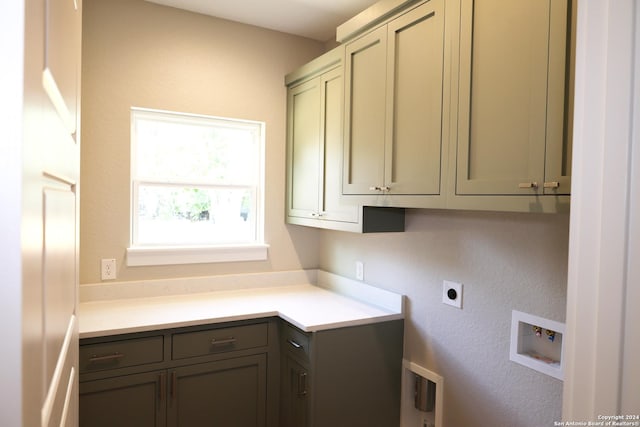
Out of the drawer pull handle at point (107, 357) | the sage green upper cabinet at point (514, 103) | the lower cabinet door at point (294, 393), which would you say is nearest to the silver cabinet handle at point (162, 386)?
the drawer pull handle at point (107, 357)

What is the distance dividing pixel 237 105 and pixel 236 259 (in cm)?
100

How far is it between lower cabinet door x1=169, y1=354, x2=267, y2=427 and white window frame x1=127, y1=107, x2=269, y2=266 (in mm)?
721

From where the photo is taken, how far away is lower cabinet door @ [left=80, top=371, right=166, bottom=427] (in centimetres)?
197

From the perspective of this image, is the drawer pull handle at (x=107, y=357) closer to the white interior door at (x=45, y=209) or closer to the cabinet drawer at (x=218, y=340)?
the cabinet drawer at (x=218, y=340)

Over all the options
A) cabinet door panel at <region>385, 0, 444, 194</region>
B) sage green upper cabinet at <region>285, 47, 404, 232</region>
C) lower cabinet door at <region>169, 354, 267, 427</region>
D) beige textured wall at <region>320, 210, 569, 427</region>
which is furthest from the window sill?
cabinet door panel at <region>385, 0, 444, 194</region>

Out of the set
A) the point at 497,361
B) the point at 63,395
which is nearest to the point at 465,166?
the point at 497,361

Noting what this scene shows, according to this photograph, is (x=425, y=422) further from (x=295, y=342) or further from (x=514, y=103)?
(x=514, y=103)

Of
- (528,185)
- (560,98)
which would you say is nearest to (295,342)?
(528,185)

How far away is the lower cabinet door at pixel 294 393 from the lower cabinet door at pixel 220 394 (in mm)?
110

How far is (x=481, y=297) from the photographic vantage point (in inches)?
73.3

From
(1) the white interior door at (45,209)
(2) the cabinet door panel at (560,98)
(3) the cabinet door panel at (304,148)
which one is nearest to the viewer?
(1) the white interior door at (45,209)

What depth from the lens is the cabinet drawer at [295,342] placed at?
7.04ft

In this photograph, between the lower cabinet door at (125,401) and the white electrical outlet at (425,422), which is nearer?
the lower cabinet door at (125,401)

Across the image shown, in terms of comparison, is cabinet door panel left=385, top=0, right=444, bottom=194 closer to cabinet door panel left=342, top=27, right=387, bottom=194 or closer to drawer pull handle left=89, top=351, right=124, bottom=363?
cabinet door panel left=342, top=27, right=387, bottom=194
